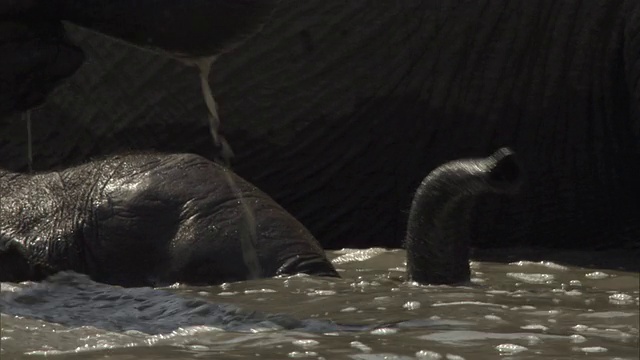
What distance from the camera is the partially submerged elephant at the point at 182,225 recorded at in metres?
5.18

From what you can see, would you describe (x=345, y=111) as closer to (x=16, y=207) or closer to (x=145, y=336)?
(x=16, y=207)

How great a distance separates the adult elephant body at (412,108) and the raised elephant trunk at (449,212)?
101 centimetres

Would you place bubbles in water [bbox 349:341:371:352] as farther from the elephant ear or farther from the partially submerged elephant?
the elephant ear

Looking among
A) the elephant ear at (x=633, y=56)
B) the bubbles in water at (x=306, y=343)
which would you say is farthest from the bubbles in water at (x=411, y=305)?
the elephant ear at (x=633, y=56)

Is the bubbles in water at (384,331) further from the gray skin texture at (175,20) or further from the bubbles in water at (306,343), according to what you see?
the gray skin texture at (175,20)

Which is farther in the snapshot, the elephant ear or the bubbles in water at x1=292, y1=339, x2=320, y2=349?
the elephant ear

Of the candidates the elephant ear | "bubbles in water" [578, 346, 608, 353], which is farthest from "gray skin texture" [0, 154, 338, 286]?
"bubbles in water" [578, 346, 608, 353]

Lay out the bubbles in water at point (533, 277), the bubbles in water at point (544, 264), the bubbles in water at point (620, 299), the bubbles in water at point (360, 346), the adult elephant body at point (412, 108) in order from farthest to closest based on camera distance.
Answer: the adult elephant body at point (412, 108) → the bubbles in water at point (544, 264) → the bubbles in water at point (533, 277) → the bubbles in water at point (620, 299) → the bubbles in water at point (360, 346)

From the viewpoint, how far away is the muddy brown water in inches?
142

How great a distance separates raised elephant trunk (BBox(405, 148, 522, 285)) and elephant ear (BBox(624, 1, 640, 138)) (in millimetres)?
1075

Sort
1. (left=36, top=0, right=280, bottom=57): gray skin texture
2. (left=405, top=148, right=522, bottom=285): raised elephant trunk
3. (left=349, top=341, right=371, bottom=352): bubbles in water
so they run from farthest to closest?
(left=405, top=148, right=522, bottom=285): raised elephant trunk → (left=36, top=0, right=280, bottom=57): gray skin texture → (left=349, top=341, right=371, bottom=352): bubbles in water

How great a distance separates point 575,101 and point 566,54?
0.18 metres

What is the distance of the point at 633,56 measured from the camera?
614cm

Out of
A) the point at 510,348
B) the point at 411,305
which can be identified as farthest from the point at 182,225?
the point at 510,348
